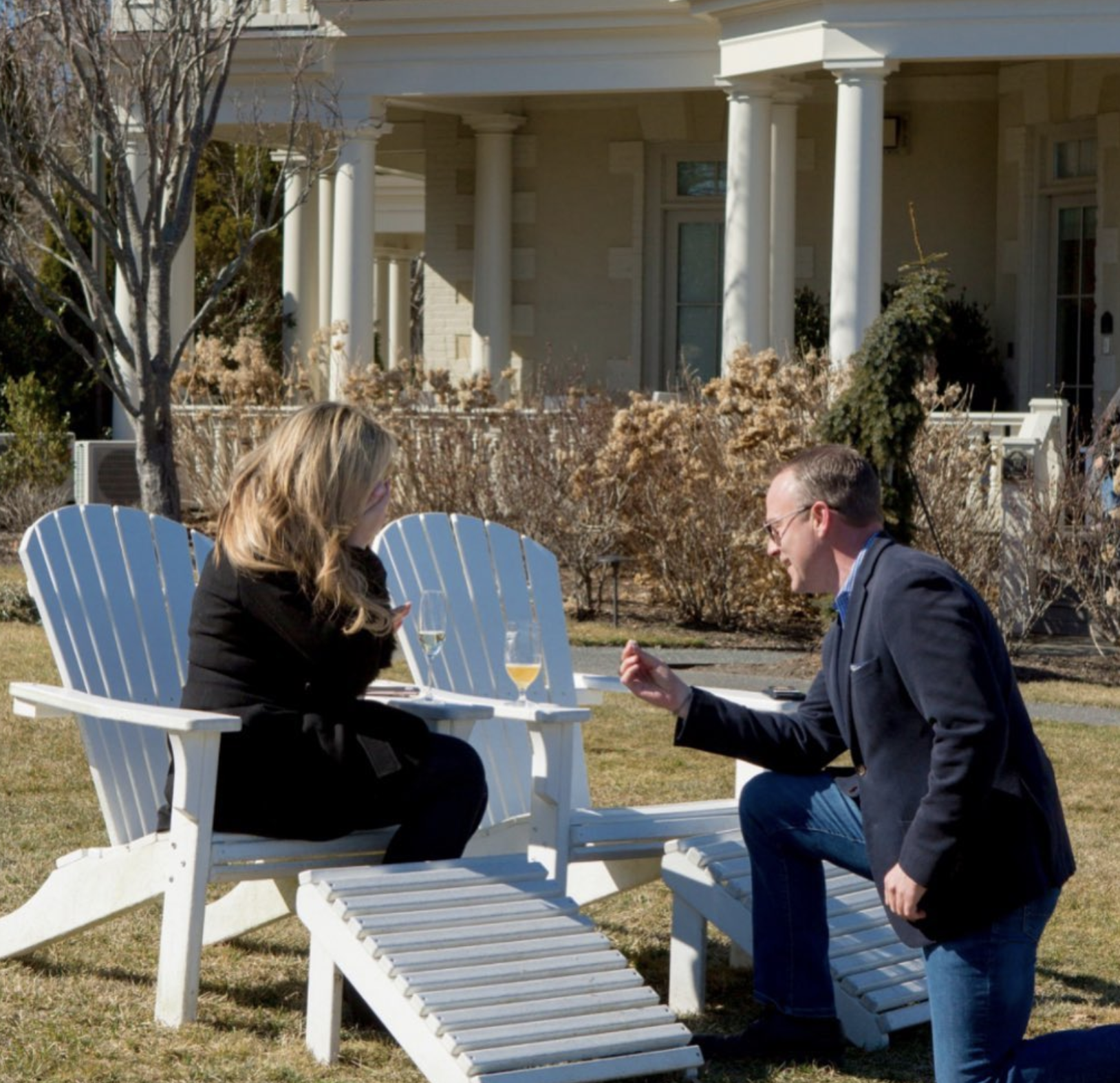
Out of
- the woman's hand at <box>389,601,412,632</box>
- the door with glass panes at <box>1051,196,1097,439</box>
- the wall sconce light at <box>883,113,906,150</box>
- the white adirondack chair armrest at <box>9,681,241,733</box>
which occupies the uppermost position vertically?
the wall sconce light at <box>883,113,906,150</box>

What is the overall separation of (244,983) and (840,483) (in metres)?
2.20

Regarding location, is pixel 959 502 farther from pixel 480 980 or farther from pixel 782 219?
pixel 480 980

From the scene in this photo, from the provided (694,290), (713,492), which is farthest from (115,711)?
(694,290)

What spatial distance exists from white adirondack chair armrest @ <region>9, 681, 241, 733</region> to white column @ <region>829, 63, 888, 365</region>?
908 centimetres

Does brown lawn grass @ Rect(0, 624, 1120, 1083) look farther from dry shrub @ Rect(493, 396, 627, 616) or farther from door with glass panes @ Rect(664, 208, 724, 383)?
door with glass panes @ Rect(664, 208, 724, 383)

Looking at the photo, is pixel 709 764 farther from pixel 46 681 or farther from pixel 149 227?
pixel 149 227

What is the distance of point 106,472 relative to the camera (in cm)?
1586

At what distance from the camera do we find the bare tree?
11117 millimetres

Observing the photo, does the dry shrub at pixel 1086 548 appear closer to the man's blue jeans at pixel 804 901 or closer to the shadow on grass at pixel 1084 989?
the shadow on grass at pixel 1084 989

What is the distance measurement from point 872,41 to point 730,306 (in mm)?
2251

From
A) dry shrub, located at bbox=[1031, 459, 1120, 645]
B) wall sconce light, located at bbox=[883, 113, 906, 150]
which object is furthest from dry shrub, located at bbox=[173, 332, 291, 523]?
dry shrub, located at bbox=[1031, 459, 1120, 645]

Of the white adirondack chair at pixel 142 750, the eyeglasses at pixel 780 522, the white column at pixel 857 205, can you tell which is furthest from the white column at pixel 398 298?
the eyeglasses at pixel 780 522

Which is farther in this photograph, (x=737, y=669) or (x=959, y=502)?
(x=959, y=502)

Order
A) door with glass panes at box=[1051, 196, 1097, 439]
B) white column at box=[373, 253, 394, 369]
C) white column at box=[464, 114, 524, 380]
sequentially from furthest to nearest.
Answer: white column at box=[373, 253, 394, 369] → white column at box=[464, 114, 524, 380] → door with glass panes at box=[1051, 196, 1097, 439]
